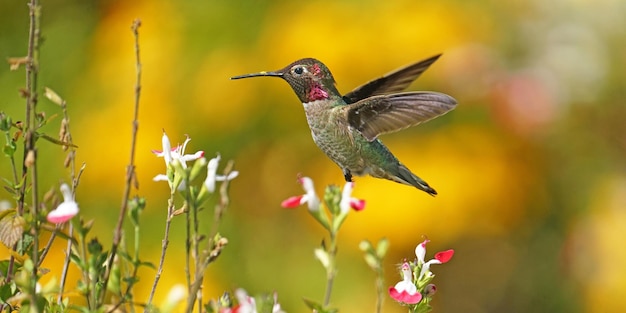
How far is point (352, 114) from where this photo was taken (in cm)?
182

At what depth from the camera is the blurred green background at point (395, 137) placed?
3945mm

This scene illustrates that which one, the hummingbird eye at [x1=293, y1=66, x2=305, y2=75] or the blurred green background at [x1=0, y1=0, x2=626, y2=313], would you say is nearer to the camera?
the hummingbird eye at [x1=293, y1=66, x2=305, y2=75]

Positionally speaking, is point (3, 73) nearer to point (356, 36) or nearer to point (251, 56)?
point (251, 56)

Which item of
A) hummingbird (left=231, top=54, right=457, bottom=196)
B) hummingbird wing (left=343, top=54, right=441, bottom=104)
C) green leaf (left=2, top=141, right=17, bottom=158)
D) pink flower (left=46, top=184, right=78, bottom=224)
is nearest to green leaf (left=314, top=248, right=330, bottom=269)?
pink flower (left=46, top=184, right=78, bottom=224)

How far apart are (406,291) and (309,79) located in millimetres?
732

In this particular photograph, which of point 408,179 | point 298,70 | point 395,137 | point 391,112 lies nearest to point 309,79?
point 298,70

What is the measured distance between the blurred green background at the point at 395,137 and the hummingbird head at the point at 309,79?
188 centimetres

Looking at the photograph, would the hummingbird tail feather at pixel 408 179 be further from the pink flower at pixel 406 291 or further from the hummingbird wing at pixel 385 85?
the pink flower at pixel 406 291

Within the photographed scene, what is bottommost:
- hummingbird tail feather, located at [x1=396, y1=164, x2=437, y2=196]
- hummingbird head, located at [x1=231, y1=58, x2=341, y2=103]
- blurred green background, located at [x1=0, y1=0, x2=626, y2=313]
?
blurred green background, located at [x1=0, y1=0, x2=626, y2=313]

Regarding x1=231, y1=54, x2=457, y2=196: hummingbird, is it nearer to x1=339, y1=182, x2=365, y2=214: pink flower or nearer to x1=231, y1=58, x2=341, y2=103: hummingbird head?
x1=231, y1=58, x2=341, y2=103: hummingbird head

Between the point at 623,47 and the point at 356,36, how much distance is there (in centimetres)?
140

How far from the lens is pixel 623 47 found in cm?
465

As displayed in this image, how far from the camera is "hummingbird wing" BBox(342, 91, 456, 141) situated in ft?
5.65

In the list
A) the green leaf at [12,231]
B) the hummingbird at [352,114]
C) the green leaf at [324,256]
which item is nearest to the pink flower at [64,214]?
the green leaf at [12,231]
